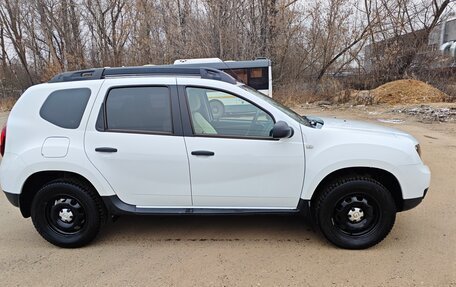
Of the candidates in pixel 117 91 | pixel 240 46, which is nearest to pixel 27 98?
pixel 117 91

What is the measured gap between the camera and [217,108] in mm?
3695

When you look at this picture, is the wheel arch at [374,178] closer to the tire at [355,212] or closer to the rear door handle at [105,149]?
the tire at [355,212]

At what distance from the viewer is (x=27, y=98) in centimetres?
346

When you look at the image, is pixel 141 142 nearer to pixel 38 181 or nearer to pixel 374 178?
pixel 38 181

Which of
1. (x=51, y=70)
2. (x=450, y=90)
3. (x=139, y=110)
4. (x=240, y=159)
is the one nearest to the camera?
(x=240, y=159)

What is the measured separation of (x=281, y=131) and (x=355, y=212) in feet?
3.55

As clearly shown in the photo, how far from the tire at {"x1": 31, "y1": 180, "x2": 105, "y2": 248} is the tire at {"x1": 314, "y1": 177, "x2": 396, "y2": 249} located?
86.5 inches

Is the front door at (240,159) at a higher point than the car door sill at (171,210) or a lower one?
higher

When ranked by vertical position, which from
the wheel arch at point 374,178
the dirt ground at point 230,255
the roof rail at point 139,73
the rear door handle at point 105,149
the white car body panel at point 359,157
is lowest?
the dirt ground at point 230,255

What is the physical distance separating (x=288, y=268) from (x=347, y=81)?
21.4 meters

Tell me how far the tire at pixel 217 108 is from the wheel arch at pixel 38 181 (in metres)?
1.42

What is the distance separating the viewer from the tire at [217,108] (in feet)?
11.8

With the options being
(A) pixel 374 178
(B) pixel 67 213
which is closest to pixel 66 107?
(B) pixel 67 213

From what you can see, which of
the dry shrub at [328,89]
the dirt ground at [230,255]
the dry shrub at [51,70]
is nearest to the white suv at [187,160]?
the dirt ground at [230,255]
